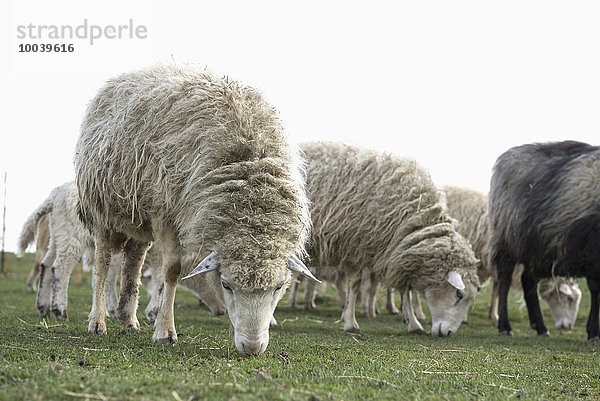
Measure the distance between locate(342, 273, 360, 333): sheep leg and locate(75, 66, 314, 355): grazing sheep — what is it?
10.8 ft

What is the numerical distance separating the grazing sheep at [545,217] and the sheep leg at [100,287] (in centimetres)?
654

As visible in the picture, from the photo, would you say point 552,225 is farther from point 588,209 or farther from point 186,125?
point 186,125

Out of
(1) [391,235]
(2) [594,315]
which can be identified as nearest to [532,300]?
(2) [594,315]

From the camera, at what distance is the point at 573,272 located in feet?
31.1

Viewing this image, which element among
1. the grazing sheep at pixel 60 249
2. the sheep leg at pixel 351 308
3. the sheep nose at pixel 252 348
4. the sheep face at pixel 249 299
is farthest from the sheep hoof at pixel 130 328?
the sheep leg at pixel 351 308

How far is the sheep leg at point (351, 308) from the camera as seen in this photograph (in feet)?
28.7

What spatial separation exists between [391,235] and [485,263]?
562cm

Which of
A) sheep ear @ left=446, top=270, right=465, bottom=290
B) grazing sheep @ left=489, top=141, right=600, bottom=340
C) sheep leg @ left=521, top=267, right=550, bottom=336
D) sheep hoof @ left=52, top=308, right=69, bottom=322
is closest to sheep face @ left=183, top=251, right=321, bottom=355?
sheep ear @ left=446, top=270, right=465, bottom=290

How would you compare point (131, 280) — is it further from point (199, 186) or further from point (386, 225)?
point (386, 225)

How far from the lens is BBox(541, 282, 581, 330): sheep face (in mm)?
12383

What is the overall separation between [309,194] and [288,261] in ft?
13.4

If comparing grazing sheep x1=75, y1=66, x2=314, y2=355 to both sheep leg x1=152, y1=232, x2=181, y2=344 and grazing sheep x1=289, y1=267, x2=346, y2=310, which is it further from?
grazing sheep x1=289, y1=267, x2=346, y2=310

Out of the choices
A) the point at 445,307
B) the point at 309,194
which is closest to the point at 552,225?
the point at 445,307

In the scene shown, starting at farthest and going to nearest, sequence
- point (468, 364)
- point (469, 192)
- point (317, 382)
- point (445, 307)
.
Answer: point (469, 192), point (445, 307), point (468, 364), point (317, 382)
